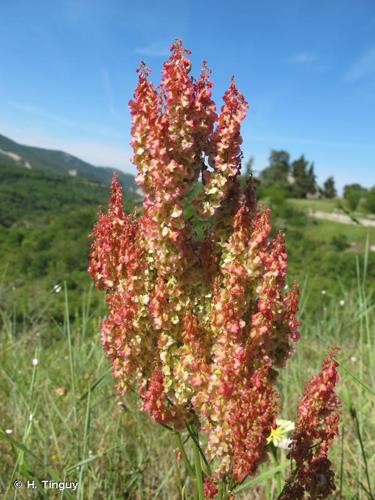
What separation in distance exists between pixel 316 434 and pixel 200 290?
564 millimetres

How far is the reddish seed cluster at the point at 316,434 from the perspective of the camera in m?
1.49

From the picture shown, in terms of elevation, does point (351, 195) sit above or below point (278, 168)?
below

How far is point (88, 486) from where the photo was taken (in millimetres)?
2412

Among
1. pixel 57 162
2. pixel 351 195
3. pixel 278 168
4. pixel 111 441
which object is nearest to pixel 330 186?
pixel 278 168

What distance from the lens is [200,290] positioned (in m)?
1.49

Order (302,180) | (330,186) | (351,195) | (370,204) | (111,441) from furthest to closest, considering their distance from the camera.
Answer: (330,186), (302,180), (370,204), (351,195), (111,441)

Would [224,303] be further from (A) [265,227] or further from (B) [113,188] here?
(B) [113,188]

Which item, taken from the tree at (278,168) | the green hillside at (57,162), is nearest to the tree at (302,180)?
the tree at (278,168)

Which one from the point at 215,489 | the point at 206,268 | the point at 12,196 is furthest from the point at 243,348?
the point at 12,196
